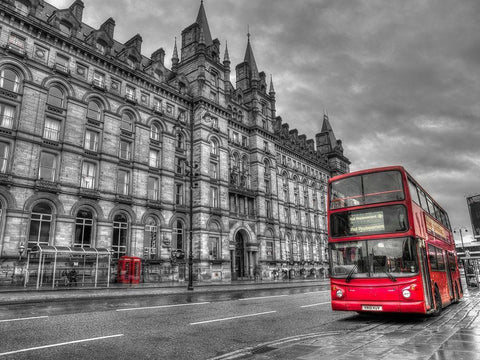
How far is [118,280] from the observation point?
26812mm

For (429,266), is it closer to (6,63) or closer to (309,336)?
(309,336)

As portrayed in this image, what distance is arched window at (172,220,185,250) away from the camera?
3294 cm

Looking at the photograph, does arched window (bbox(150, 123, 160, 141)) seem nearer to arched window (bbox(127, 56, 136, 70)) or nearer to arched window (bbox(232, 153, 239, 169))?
arched window (bbox(127, 56, 136, 70))

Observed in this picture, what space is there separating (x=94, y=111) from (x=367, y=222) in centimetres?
Result: 2593

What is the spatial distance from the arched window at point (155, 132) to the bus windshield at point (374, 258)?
2631 centimetres

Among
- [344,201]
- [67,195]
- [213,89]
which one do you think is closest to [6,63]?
[67,195]

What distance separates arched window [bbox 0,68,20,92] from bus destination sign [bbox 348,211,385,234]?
2549 cm

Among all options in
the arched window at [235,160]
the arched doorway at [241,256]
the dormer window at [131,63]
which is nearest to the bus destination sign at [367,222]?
the dormer window at [131,63]

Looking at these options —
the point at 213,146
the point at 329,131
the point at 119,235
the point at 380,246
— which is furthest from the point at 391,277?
the point at 329,131

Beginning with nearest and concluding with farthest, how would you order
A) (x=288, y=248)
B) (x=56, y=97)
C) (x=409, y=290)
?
(x=409, y=290), (x=56, y=97), (x=288, y=248)

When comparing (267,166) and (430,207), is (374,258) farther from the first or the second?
(267,166)

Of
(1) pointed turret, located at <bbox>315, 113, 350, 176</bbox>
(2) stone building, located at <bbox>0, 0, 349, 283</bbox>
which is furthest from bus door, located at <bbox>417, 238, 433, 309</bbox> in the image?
(1) pointed turret, located at <bbox>315, 113, 350, 176</bbox>

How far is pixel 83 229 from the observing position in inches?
1038

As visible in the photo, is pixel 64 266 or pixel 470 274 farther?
pixel 470 274
